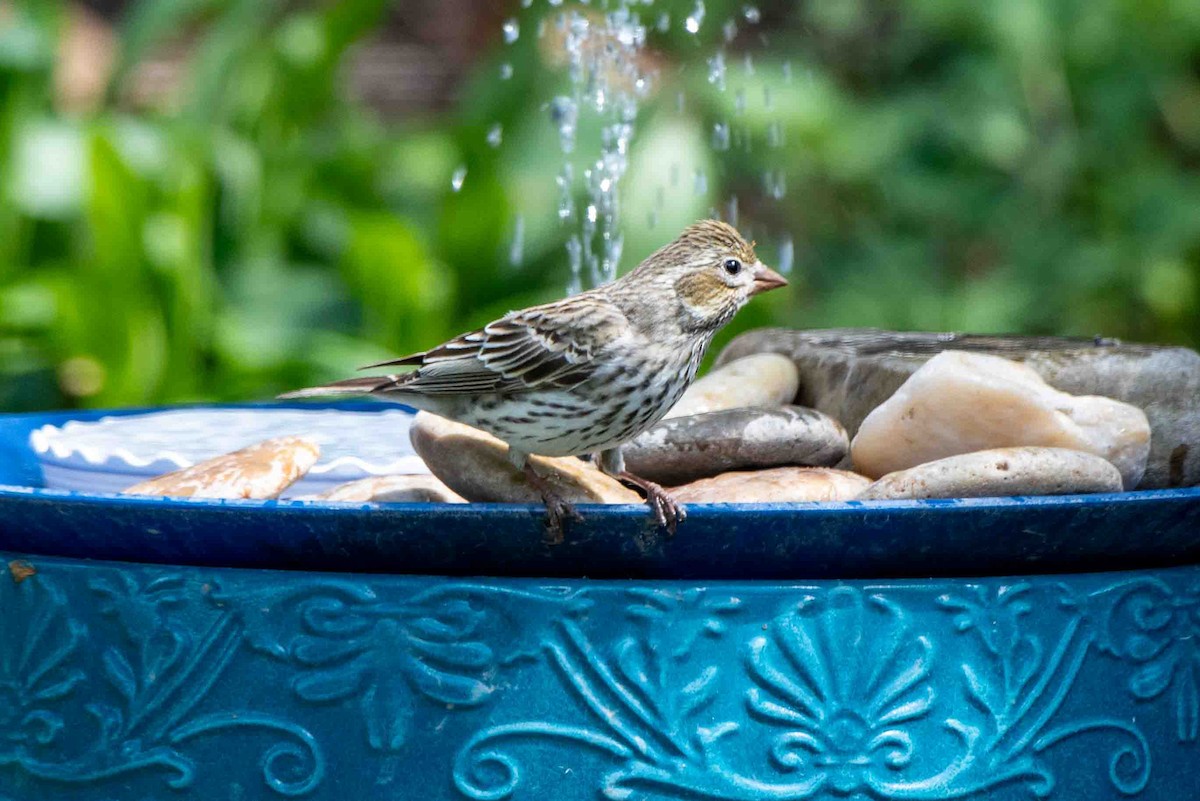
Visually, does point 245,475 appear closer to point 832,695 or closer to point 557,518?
point 557,518

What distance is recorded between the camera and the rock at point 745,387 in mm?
3061

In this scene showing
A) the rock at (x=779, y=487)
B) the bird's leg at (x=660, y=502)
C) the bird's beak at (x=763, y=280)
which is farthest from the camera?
the bird's beak at (x=763, y=280)

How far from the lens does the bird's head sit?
2725 millimetres

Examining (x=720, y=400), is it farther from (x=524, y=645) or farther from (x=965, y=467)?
(x=524, y=645)

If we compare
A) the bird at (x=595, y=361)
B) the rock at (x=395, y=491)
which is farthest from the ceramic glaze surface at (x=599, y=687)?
the rock at (x=395, y=491)

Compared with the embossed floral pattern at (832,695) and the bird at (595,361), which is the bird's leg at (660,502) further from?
the embossed floral pattern at (832,695)

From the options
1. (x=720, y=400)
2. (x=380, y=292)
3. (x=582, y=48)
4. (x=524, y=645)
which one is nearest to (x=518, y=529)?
(x=524, y=645)

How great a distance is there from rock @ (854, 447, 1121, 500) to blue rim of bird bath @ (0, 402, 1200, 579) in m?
0.13

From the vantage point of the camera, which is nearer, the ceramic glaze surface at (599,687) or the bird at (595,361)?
the ceramic glaze surface at (599,687)

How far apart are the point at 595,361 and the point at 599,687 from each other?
684mm

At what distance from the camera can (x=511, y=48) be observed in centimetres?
706

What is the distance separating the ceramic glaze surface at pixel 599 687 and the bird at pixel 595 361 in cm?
37

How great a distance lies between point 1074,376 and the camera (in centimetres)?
278

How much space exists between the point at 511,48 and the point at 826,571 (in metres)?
5.34
